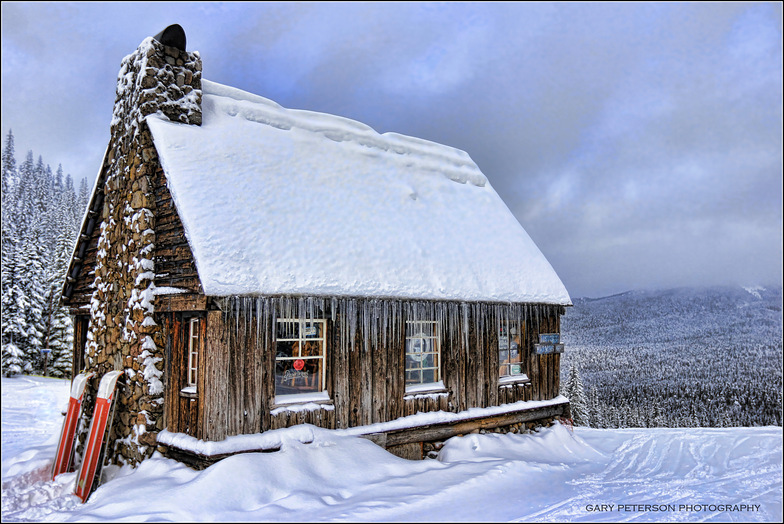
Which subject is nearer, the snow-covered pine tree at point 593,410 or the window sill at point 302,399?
the window sill at point 302,399

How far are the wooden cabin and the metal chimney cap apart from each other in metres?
0.03

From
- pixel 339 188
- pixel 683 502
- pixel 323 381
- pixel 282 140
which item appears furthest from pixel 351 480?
pixel 282 140

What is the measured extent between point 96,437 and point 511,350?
8180 millimetres

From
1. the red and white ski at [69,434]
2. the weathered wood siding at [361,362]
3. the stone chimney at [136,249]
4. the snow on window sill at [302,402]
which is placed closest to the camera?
the weathered wood siding at [361,362]

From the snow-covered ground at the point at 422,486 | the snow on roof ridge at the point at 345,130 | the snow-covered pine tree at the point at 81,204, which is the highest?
the snow-covered pine tree at the point at 81,204

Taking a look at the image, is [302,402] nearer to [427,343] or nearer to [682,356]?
[427,343]

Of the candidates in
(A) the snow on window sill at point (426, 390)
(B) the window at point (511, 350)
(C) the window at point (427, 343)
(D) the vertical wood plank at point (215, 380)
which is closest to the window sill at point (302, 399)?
(D) the vertical wood plank at point (215, 380)

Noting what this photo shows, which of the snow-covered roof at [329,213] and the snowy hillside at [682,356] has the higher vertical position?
the snow-covered roof at [329,213]

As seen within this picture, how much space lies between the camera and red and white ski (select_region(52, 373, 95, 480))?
29.2ft

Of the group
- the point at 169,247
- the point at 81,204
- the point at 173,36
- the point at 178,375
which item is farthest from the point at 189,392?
the point at 81,204

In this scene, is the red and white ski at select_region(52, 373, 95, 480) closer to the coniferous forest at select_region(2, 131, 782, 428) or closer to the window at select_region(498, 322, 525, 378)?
the window at select_region(498, 322, 525, 378)

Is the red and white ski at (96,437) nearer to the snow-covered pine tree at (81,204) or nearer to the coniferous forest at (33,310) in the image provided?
the coniferous forest at (33,310)

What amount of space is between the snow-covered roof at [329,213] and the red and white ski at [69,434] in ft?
13.7

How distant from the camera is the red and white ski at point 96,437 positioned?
26.5 ft
